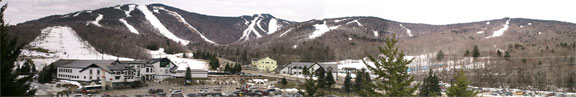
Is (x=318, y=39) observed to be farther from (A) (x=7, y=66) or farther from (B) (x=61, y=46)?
(A) (x=7, y=66)

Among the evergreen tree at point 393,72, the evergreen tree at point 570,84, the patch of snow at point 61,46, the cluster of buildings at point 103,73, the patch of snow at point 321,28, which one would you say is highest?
the patch of snow at point 321,28

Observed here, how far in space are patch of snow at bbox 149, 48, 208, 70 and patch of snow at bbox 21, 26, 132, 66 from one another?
11.7m

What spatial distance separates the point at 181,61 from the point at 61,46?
27.1 m

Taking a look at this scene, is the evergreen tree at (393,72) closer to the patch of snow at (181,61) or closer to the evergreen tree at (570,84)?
the patch of snow at (181,61)

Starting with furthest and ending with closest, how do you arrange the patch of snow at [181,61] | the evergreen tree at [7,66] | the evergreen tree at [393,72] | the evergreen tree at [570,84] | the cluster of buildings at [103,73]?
1. the patch of snow at [181,61]
2. the evergreen tree at [570,84]
3. the cluster of buildings at [103,73]
4. the evergreen tree at [393,72]
5. the evergreen tree at [7,66]

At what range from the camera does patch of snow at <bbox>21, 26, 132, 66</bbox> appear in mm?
61438

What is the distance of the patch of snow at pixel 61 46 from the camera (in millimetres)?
61438

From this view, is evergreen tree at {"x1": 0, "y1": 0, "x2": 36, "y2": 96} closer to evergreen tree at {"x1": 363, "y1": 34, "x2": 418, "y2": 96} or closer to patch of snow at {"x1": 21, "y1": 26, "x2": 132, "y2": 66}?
evergreen tree at {"x1": 363, "y1": 34, "x2": 418, "y2": 96}

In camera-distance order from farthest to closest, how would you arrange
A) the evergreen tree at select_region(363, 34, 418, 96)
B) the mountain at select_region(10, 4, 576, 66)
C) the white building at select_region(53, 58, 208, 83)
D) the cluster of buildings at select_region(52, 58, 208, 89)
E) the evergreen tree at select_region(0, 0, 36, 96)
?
the mountain at select_region(10, 4, 576, 66)
the white building at select_region(53, 58, 208, 83)
the cluster of buildings at select_region(52, 58, 208, 89)
the evergreen tree at select_region(363, 34, 418, 96)
the evergreen tree at select_region(0, 0, 36, 96)

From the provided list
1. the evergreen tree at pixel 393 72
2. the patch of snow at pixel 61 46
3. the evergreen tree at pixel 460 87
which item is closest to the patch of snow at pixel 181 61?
the patch of snow at pixel 61 46

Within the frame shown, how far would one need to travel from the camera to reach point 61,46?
7638 cm

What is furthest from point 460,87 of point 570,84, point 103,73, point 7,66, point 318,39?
point 318,39

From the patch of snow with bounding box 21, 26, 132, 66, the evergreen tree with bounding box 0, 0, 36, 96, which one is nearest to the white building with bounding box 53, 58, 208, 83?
the patch of snow with bounding box 21, 26, 132, 66

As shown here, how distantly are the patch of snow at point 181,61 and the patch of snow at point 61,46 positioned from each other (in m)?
11.7
